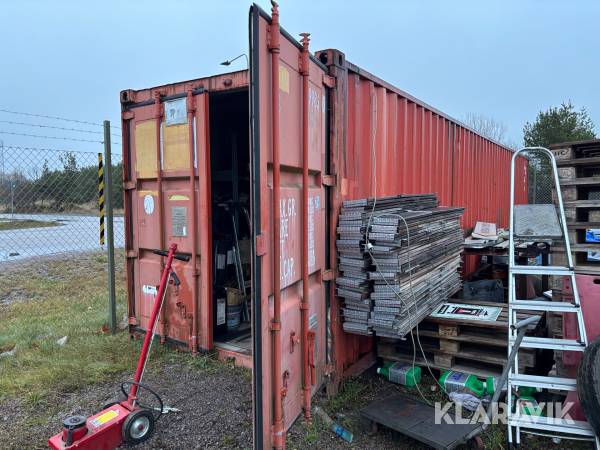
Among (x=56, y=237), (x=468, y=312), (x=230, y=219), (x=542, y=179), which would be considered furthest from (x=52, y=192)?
(x=542, y=179)

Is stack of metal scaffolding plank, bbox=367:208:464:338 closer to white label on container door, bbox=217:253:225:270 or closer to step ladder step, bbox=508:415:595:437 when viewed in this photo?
step ladder step, bbox=508:415:595:437

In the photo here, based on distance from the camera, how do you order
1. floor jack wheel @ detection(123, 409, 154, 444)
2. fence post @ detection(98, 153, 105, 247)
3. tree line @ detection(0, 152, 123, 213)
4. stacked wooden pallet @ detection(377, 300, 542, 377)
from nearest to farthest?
1. floor jack wheel @ detection(123, 409, 154, 444)
2. stacked wooden pallet @ detection(377, 300, 542, 377)
3. fence post @ detection(98, 153, 105, 247)
4. tree line @ detection(0, 152, 123, 213)

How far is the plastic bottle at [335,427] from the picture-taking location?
3268 millimetres

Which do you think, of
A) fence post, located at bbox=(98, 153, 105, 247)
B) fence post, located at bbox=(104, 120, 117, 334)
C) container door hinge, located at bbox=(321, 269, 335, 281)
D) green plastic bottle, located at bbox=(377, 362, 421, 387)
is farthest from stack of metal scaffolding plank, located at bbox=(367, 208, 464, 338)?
fence post, located at bbox=(98, 153, 105, 247)

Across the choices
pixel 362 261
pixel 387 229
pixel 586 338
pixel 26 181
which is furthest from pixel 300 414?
pixel 26 181

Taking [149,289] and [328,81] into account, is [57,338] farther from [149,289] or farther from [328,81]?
[328,81]

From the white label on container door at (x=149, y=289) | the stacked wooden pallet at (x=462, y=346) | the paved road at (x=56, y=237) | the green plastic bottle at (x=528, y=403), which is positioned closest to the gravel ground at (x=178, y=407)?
the white label on container door at (x=149, y=289)

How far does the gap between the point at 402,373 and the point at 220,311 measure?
2054mm

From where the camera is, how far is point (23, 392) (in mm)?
3789

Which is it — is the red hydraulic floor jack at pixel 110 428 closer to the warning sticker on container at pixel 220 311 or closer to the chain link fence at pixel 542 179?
the warning sticker on container at pixel 220 311

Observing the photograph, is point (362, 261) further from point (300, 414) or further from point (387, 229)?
point (300, 414)

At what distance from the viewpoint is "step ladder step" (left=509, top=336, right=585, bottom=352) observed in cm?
333

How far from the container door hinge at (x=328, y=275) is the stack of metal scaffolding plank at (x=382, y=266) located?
0.23 ft

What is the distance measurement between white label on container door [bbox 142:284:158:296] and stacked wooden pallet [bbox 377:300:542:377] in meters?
2.49
